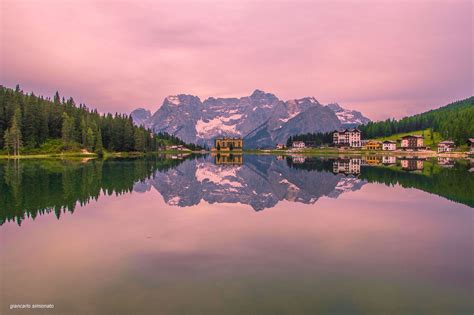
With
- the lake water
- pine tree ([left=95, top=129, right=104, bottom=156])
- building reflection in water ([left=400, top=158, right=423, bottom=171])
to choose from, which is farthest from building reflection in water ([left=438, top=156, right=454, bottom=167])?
pine tree ([left=95, top=129, right=104, bottom=156])

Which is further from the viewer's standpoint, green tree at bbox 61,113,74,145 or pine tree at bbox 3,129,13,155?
green tree at bbox 61,113,74,145

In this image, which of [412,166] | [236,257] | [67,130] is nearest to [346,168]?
[412,166]

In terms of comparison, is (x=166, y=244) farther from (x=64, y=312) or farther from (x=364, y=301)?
(x=364, y=301)

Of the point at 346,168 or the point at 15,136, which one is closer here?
the point at 346,168

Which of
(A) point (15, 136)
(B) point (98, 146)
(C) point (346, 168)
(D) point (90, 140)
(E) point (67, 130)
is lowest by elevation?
(C) point (346, 168)

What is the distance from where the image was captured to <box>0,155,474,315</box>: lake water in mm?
14789

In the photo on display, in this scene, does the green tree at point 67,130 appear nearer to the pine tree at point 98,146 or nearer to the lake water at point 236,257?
the pine tree at point 98,146

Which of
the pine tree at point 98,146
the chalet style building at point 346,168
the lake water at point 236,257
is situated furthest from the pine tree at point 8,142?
the lake water at point 236,257

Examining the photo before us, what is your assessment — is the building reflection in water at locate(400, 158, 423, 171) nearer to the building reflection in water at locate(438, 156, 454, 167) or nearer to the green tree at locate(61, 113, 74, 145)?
the building reflection in water at locate(438, 156, 454, 167)

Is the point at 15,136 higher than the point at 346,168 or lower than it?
higher

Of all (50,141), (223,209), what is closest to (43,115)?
(50,141)

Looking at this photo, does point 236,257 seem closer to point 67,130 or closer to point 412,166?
point 412,166

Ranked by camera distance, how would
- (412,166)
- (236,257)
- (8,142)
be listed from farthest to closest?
(8,142)
(412,166)
(236,257)

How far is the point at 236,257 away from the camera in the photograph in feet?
66.7
